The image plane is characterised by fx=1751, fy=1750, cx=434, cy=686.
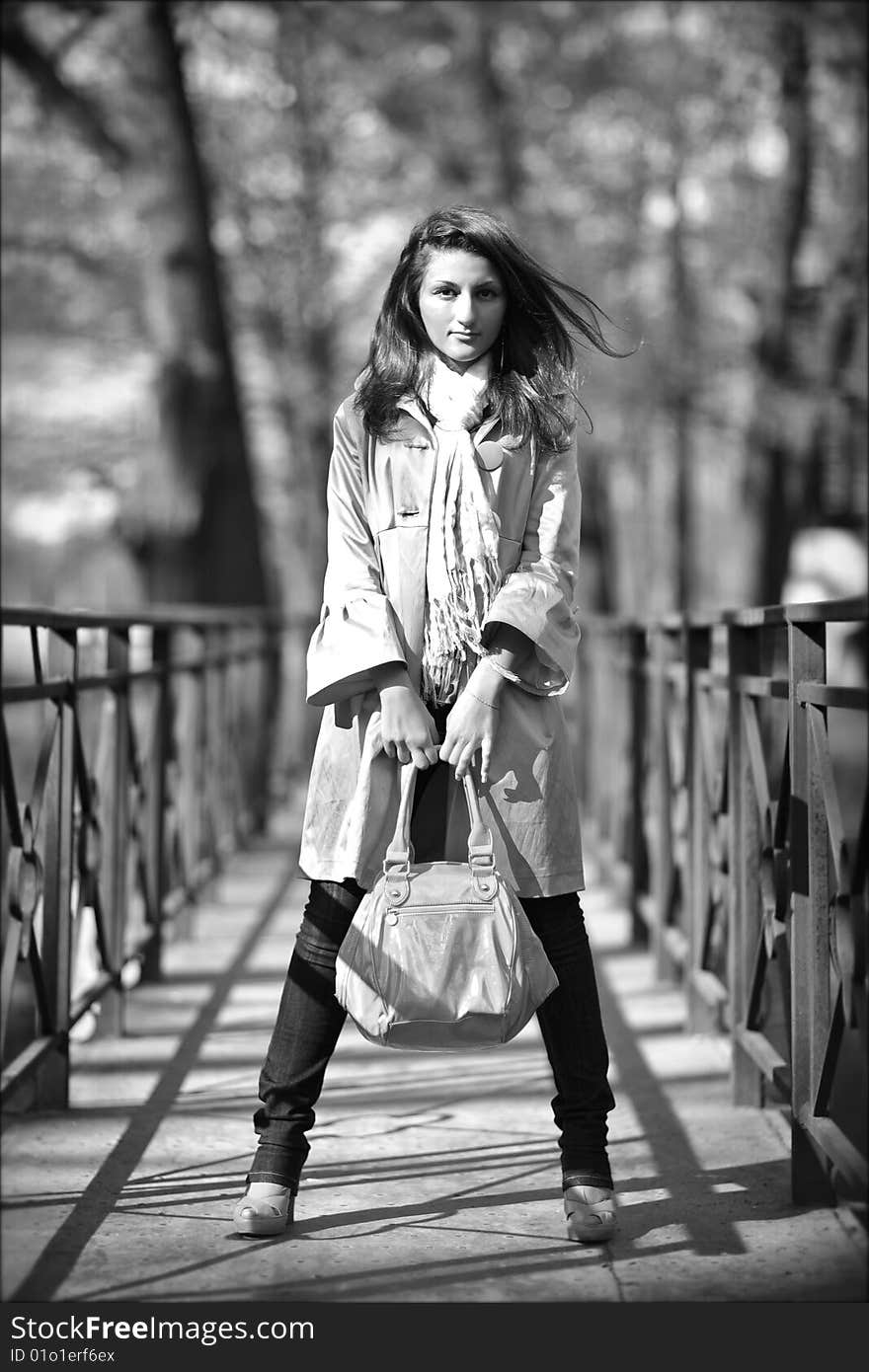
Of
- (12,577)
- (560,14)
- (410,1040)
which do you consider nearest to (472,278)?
(410,1040)

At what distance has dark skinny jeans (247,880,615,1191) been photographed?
10.6ft

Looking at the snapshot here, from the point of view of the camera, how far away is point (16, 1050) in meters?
4.02

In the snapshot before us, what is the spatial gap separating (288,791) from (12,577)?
14.1m

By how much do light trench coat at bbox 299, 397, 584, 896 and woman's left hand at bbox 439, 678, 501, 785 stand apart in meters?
0.06

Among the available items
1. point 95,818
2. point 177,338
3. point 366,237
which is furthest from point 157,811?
point 366,237

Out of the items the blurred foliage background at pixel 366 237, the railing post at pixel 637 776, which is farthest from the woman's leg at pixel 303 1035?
the blurred foliage background at pixel 366 237

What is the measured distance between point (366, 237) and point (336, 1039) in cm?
1847

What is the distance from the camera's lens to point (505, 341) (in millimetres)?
3393

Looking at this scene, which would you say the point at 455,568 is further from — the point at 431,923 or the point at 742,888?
the point at 742,888

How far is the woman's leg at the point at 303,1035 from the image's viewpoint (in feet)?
10.5

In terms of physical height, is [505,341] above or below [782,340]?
below

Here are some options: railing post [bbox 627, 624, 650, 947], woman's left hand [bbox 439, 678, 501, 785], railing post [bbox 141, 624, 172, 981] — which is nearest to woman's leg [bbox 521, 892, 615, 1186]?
woman's left hand [bbox 439, 678, 501, 785]

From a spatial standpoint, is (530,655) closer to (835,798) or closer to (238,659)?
(835,798)

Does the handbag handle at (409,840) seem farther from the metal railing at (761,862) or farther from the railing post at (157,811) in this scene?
the railing post at (157,811)
